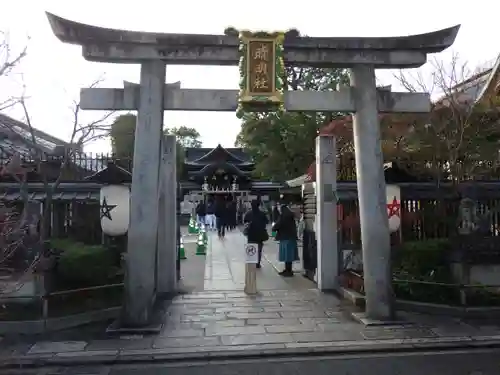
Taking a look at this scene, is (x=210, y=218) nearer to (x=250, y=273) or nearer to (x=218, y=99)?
(x=250, y=273)

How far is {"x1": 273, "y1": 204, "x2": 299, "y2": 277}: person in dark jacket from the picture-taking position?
14844mm

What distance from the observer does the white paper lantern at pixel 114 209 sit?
447 inches

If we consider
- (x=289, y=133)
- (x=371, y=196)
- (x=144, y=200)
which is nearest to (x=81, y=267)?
(x=144, y=200)

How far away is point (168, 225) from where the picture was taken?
12828 millimetres

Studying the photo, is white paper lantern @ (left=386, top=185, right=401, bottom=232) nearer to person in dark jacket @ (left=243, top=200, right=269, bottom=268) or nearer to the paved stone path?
the paved stone path

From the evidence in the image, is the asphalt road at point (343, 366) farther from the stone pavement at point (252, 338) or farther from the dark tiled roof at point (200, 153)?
the dark tiled roof at point (200, 153)

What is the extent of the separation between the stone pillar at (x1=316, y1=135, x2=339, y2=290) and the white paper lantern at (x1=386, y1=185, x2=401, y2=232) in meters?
1.57

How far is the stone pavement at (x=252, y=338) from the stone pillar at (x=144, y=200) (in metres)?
0.72

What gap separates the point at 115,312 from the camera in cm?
1022

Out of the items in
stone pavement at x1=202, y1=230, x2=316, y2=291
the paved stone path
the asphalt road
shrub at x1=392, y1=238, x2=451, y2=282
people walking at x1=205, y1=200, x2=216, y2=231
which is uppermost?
people walking at x1=205, y1=200, x2=216, y2=231

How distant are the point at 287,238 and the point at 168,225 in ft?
12.1

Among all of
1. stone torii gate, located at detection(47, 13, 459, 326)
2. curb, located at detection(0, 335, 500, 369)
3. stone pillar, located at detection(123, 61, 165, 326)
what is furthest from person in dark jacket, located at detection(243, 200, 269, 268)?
curb, located at detection(0, 335, 500, 369)

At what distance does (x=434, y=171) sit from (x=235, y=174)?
2912cm

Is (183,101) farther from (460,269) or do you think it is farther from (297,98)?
(460,269)
